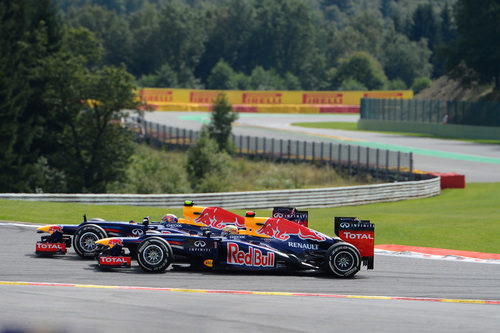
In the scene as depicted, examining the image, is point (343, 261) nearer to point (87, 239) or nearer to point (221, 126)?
point (87, 239)

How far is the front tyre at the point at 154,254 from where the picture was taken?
46.3 ft

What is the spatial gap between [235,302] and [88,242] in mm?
4262

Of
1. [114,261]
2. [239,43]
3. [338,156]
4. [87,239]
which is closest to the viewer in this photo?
[114,261]

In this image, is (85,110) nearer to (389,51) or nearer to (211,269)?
(211,269)

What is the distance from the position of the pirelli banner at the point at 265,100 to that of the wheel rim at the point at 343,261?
79099mm

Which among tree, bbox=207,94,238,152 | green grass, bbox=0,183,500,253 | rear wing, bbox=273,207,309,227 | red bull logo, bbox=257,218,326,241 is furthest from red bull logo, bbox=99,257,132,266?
tree, bbox=207,94,238,152

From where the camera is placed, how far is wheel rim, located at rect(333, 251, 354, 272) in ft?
47.5

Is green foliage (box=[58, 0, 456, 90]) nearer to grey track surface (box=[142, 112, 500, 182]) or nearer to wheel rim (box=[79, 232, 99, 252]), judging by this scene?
grey track surface (box=[142, 112, 500, 182])

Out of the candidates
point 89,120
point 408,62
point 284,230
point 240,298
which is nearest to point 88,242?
point 284,230

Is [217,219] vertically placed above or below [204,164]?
below

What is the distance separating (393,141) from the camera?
193 ft

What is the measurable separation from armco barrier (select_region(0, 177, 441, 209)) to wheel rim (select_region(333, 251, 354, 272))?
12.6 meters

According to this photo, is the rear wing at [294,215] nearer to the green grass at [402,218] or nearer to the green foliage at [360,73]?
the green grass at [402,218]

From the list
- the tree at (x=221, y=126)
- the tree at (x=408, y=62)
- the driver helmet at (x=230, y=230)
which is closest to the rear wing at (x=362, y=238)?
the driver helmet at (x=230, y=230)
